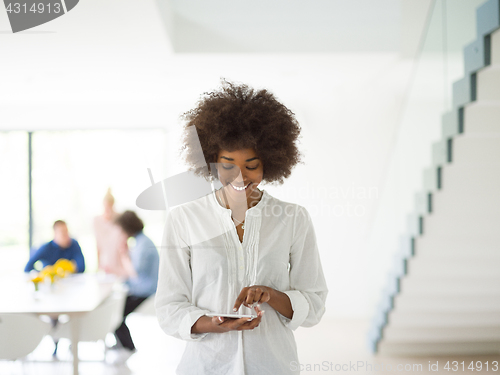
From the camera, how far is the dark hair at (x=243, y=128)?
3.67 ft

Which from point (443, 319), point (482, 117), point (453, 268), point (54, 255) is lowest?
point (443, 319)

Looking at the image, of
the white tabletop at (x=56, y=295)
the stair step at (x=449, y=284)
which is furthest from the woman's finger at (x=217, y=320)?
the stair step at (x=449, y=284)

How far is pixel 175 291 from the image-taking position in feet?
3.17

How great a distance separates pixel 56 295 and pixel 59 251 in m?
Result: 0.26

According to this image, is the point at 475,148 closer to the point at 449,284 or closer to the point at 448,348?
the point at 449,284

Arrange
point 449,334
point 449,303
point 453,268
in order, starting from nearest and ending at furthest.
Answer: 1. point 453,268
2. point 449,303
3. point 449,334

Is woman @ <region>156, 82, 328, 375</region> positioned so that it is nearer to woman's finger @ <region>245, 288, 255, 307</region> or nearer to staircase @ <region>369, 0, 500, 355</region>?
woman's finger @ <region>245, 288, 255, 307</region>

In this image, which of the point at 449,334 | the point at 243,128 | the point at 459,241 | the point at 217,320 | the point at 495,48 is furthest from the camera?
the point at 449,334

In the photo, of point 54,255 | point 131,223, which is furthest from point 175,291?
point 54,255

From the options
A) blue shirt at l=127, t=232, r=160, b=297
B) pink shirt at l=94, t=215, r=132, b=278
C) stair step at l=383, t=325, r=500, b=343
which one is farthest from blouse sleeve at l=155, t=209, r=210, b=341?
stair step at l=383, t=325, r=500, b=343

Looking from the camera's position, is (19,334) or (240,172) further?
(19,334)

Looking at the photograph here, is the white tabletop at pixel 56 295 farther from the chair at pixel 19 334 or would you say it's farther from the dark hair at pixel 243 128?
the dark hair at pixel 243 128

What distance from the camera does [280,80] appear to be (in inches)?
97.4

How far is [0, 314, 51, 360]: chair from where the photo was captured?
1.88 m
